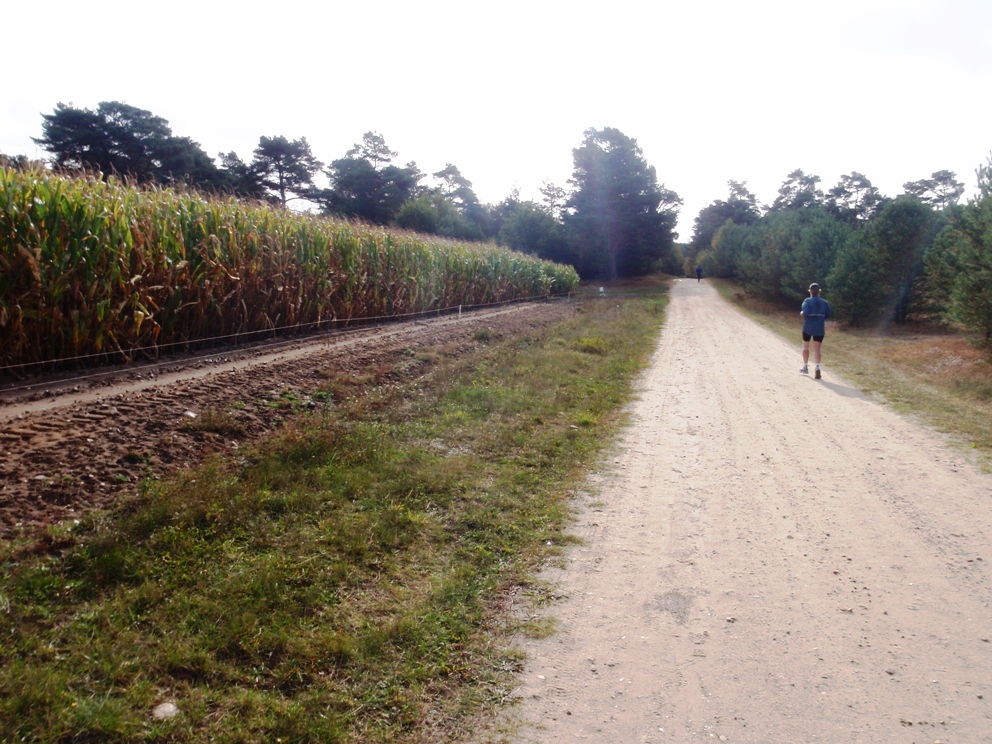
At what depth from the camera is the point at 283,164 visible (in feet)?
114

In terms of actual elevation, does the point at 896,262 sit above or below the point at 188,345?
above

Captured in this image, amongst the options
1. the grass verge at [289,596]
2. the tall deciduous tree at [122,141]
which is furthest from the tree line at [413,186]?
the grass verge at [289,596]

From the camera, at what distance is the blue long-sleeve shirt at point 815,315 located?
1283 cm

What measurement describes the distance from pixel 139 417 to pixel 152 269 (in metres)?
3.51

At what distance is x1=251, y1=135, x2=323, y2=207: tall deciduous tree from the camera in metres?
34.4

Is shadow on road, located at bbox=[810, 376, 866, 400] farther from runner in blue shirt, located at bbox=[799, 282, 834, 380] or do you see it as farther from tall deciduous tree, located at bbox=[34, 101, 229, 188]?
tall deciduous tree, located at bbox=[34, 101, 229, 188]

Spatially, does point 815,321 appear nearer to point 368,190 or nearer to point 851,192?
point 368,190

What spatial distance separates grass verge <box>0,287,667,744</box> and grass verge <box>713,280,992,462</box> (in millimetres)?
5436

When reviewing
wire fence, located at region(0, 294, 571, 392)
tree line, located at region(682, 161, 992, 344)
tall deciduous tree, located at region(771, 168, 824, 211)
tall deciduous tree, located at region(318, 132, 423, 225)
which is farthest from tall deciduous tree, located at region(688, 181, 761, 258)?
Answer: wire fence, located at region(0, 294, 571, 392)

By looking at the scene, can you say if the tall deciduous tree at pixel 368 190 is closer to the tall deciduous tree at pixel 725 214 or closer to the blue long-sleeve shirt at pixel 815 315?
the blue long-sleeve shirt at pixel 815 315

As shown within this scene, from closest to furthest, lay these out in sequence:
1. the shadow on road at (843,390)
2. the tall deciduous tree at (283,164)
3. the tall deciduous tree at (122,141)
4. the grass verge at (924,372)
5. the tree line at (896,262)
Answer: the grass verge at (924,372), the shadow on road at (843,390), the tree line at (896,262), the tall deciduous tree at (122,141), the tall deciduous tree at (283,164)

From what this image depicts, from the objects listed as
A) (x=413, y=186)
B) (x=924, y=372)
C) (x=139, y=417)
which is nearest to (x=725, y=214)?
(x=413, y=186)

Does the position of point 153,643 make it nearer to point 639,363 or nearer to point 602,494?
point 602,494

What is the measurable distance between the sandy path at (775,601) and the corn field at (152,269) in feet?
20.2
